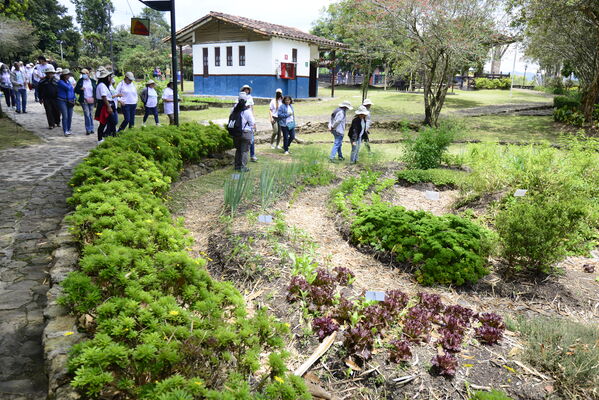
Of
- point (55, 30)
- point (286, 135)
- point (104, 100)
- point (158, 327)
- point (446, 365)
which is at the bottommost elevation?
point (446, 365)

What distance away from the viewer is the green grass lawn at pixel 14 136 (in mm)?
9680

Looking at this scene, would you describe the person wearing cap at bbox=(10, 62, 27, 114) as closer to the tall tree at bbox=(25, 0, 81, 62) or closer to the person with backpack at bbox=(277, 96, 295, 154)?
the person with backpack at bbox=(277, 96, 295, 154)

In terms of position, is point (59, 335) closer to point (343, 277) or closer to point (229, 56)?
point (343, 277)

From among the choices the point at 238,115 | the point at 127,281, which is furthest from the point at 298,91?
the point at 127,281

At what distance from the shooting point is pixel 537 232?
413 cm

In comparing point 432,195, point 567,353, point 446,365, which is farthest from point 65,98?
point 567,353

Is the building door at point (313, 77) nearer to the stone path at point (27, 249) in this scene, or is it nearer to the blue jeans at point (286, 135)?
the blue jeans at point (286, 135)

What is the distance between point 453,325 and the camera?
10.7 ft

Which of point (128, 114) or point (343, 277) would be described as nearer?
point (343, 277)

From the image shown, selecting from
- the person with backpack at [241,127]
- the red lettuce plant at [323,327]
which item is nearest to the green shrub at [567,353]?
the red lettuce plant at [323,327]

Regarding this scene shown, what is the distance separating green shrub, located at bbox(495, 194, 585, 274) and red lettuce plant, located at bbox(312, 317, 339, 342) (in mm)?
2193

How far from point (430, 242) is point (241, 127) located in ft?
15.7

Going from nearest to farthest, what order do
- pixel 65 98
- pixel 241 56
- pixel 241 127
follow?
1. pixel 241 127
2. pixel 65 98
3. pixel 241 56

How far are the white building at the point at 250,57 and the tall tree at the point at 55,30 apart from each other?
27927 millimetres
